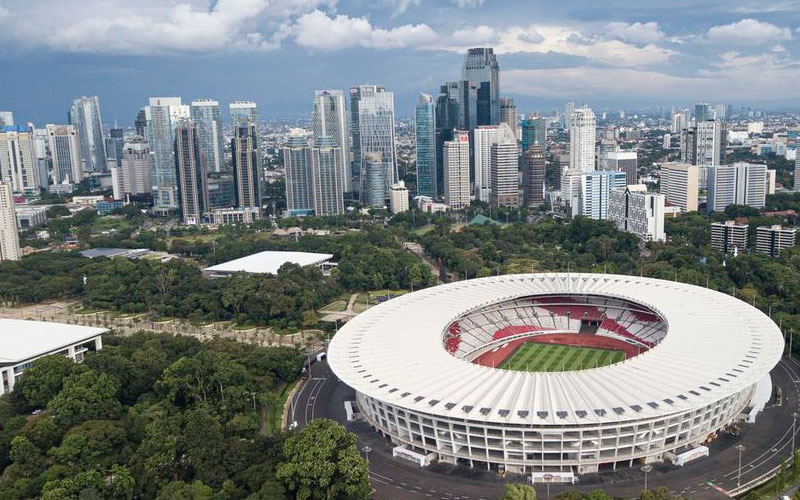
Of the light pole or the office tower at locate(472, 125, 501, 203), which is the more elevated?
the office tower at locate(472, 125, 501, 203)

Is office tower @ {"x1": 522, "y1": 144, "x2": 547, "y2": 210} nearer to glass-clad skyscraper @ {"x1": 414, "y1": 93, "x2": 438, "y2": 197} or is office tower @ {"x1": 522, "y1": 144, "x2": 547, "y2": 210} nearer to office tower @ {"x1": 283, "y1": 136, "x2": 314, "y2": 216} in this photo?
glass-clad skyscraper @ {"x1": 414, "y1": 93, "x2": 438, "y2": 197}

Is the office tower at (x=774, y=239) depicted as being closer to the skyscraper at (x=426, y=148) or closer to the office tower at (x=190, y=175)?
the skyscraper at (x=426, y=148)

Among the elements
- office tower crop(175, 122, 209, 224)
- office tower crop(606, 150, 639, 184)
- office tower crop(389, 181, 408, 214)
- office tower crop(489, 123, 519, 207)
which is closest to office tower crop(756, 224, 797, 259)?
office tower crop(606, 150, 639, 184)

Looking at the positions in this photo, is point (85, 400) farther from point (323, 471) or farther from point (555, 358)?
point (555, 358)

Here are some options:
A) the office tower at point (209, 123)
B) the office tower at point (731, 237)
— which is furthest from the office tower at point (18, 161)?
the office tower at point (731, 237)

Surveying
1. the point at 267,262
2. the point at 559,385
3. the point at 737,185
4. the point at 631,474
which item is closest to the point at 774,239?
the point at 737,185

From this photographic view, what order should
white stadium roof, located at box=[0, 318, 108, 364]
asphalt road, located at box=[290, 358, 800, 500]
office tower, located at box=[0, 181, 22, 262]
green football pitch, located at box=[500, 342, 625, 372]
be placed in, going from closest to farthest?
asphalt road, located at box=[290, 358, 800, 500] → white stadium roof, located at box=[0, 318, 108, 364] → green football pitch, located at box=[500, 342, 625, 372] → office tower, located at box=[0, 181, 22, 262]

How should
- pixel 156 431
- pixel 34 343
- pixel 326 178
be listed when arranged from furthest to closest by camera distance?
pixel 326 178
pixel 34 343
pixel 156 431
